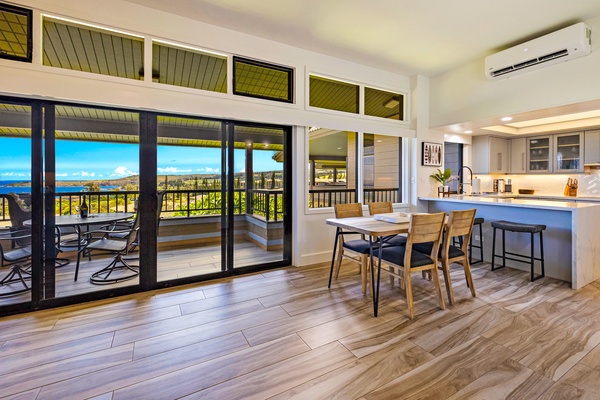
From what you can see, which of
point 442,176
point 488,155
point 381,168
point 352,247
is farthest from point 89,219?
point 488,155

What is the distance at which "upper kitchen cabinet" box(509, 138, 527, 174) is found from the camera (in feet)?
20.7

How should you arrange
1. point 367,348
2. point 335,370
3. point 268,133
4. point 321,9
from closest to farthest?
point 335,370, point 367,348, point 321,9, point 268,133

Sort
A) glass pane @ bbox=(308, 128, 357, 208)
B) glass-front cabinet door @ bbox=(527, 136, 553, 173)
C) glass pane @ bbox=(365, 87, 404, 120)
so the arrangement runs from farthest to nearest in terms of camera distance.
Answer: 1. glass-front cabinet door @ bbox=(527, 136, 553, 173)
2. glass pane @ bbox=(308, 128, 357, 208)
3. glass pane @ bbox=(365, 87, 404, 120)

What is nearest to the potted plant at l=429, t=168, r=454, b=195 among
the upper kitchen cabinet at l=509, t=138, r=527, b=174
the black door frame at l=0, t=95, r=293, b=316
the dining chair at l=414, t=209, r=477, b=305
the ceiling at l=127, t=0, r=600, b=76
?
the ceiling at l=127, t=0, r=600, b=76

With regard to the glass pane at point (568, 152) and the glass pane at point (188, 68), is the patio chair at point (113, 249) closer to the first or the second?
the glass pane at point (188, 68)

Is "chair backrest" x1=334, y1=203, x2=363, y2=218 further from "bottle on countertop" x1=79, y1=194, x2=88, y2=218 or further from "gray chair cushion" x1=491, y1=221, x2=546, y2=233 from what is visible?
"bottle on countertop" x1=79, y1=194, x2=88, y2=218

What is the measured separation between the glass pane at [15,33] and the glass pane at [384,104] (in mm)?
4171

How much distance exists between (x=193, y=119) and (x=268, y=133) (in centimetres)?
101

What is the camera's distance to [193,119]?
3434mm

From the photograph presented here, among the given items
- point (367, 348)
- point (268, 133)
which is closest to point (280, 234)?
point (268, 133)

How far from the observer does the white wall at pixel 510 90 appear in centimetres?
337

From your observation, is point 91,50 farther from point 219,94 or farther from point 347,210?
point 347,210

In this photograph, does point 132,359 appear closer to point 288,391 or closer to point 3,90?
point 288,391

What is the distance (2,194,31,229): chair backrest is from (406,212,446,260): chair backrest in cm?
358
